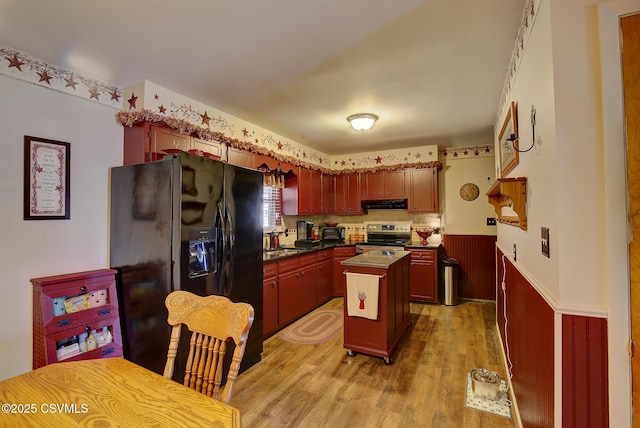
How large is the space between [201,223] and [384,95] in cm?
203

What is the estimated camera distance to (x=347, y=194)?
17.7 feet

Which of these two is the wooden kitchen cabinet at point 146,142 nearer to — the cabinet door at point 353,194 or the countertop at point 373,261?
the countertop at point 373,261

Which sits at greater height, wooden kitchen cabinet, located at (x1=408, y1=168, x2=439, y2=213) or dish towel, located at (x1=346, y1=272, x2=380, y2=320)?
wooden kitchen cabinet, located at (x1=408, y1=168, x2=439, y2=213)

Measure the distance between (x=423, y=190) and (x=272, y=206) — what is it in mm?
2413

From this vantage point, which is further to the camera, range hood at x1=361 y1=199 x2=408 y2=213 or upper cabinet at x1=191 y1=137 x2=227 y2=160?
range hood at x1=361 y1=199 x2=408 y2=213

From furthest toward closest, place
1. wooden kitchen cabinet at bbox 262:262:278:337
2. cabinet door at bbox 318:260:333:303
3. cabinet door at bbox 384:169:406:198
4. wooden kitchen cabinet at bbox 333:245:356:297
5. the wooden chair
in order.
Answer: cabinet door at bbox 384:169:406:198 < wooden kitchen cabinet at bbox 333:245:356:297 < cabinet door at bbox 318:260:333:303 < wooden kitchen cabinet at bbox 262:262:278:337 < the wooden chair

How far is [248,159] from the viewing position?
140 inches

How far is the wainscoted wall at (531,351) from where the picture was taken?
4.17ft

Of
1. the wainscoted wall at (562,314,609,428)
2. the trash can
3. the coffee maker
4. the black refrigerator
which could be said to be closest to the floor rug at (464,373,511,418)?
the wainscoted wall at (562,314,609,428)

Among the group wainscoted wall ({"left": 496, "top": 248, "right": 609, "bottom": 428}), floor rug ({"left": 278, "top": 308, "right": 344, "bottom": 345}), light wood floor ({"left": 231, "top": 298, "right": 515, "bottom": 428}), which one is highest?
wainscoted wall ({"left": 496, "top": 248, "right": 609, "bottom": 428})

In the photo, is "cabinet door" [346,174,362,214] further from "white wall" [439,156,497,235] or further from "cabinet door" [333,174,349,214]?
"white wall" [439,156,497,235]

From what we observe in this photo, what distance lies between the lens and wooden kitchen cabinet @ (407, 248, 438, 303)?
4.50 m

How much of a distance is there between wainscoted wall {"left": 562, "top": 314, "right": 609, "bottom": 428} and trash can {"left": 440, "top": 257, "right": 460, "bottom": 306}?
349 cm

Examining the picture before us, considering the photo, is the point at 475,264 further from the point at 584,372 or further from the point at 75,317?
the point at 75,317
